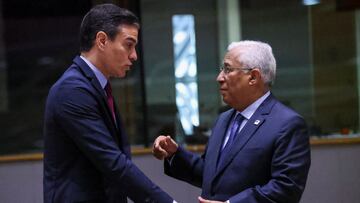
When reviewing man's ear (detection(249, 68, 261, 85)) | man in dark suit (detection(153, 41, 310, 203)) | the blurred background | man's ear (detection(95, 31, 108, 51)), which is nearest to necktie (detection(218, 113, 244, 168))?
man in dark suit (detection(153, 41, 310, 203))

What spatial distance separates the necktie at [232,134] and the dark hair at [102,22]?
78 cm

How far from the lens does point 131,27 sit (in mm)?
2957

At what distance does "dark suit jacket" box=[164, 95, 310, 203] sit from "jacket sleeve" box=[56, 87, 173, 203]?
39 cm

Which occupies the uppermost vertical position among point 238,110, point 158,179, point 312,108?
point 238,110

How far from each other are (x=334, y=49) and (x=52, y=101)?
179 inches

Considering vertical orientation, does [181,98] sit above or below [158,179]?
above

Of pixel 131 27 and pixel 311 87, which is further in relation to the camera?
pixel 311 87

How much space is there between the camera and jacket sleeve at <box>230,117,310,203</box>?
2949mm

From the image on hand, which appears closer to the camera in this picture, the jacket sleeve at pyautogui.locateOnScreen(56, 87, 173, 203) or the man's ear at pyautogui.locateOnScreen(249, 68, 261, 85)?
Answer: the jacket sleeve at pyautogui.locateOnScreen(56, 87, 173, 203)

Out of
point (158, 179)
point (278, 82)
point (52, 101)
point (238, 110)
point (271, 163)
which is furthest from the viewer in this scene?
point (278, 82)

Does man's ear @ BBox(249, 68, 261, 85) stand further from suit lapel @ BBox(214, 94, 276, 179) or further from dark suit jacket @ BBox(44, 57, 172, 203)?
dark suit jacket @ BBox(44, 57, 172, 203)

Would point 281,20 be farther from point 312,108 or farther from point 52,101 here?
point 52,101

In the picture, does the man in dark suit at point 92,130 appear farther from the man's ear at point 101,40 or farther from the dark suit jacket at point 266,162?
the dark suit jacket at point 266,162

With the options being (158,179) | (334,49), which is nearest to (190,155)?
(158,179)
